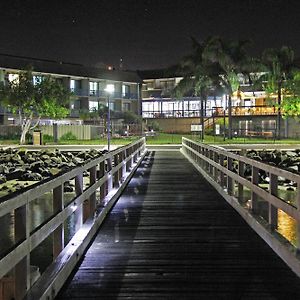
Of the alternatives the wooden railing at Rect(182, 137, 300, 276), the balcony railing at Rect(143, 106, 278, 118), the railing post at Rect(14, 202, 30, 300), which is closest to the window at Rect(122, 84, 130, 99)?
the balcony railing at Rect(143, 106, 278, 118)

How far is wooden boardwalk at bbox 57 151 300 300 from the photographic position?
615cm

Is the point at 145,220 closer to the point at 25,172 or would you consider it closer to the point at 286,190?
the point at 286,190

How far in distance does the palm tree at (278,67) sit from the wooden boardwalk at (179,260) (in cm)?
5002

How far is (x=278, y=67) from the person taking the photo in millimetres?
60656

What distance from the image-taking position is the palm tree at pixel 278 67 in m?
60.7

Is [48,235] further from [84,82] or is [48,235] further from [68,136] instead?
[84,82]

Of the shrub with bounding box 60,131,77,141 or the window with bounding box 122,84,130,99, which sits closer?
the shrub with bounding box 60,131,77,141

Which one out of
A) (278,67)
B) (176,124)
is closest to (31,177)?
(278,67)

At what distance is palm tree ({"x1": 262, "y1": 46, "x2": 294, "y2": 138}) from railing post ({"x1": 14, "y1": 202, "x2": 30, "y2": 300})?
57411 millimetres

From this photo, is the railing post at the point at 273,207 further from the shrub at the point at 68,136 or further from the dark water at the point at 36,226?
the shrub at the point at 68,136

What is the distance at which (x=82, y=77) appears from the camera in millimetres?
82625

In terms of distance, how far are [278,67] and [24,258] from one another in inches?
2288

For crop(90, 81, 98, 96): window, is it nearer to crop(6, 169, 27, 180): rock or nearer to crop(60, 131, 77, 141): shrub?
crop(60, 131, 77, 141): shrub

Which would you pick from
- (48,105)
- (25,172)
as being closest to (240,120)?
(48,105)
